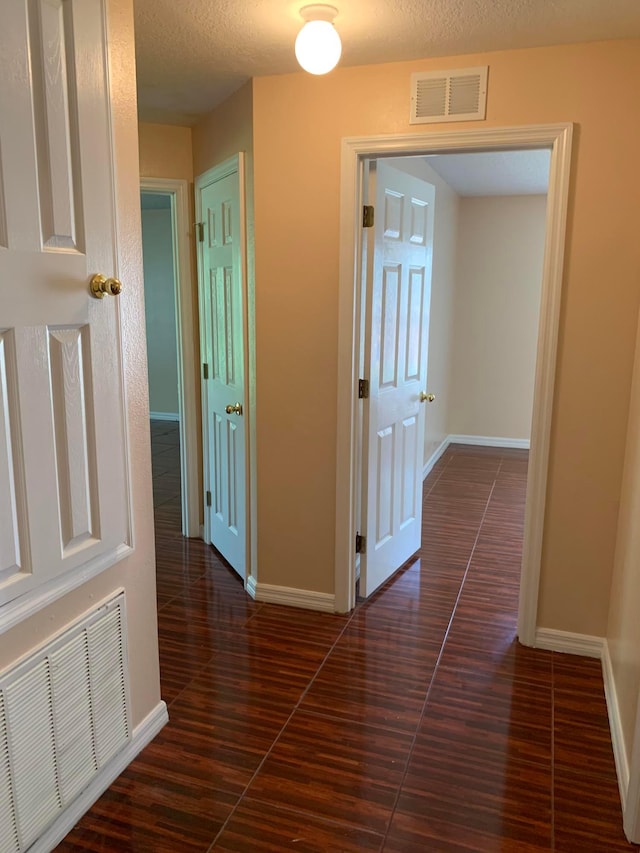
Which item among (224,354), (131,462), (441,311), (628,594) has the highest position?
(441,311)

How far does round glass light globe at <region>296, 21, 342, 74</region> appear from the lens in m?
2.05

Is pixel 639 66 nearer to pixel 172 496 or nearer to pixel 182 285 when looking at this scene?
pixel 182 285

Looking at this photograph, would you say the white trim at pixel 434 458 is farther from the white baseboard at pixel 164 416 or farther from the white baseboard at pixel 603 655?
the white baseboard at pixel 164 416

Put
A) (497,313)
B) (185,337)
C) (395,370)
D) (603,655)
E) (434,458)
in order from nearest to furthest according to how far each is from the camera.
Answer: (603,655)
(395,370)
(185,337)
(434,458)
(497,313)

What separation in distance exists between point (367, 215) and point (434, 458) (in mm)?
3302

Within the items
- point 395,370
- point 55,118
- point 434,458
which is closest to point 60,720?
point 55,118

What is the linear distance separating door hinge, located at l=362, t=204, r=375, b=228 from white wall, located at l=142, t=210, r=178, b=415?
4.78 metres

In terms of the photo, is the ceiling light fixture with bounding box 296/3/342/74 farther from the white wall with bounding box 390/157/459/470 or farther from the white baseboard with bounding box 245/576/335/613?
the white wall with bounding box 390/157/459/470

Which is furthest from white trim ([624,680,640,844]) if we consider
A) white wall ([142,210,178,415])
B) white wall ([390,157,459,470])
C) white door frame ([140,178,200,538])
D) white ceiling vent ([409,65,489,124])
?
white wall ([142,210,178,415])

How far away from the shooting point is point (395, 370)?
124 inches

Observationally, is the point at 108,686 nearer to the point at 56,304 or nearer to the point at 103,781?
the point at 103,781

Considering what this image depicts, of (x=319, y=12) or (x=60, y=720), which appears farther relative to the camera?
(x=319, y=12)

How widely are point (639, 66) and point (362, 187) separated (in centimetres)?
107

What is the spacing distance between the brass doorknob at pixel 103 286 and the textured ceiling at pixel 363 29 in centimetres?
102
